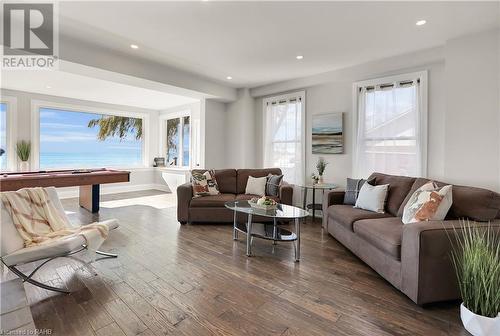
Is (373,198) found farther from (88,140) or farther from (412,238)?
(88,140)

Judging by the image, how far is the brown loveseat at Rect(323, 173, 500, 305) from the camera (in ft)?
6.44

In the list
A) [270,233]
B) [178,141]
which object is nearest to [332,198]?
[270,233]

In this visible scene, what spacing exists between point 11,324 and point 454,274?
3.04m

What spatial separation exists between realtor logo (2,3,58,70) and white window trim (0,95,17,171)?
9.37ft

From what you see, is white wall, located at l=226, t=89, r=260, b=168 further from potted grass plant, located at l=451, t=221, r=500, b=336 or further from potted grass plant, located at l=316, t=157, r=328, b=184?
potted grass plant, located at l=451, t=221, r=500, b=336

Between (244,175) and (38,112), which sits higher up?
(38,112)

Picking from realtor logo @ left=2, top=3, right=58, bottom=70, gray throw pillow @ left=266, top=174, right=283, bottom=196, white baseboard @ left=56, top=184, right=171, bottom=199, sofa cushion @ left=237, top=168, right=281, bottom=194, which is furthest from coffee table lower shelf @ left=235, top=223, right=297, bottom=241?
white baseboard @ left=56, top=184, right=171, bottom=199

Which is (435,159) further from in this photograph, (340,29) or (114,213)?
(114,213)

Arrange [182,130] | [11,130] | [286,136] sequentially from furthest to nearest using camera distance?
[182,130], [11,130], [286,136]

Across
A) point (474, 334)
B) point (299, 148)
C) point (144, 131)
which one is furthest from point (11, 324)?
point (144, 131)

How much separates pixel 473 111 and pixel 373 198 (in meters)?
1.53

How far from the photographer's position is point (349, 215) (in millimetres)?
3062

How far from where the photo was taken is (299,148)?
16.7 feet

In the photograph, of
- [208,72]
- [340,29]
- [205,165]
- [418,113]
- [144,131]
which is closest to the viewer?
[340,29]
